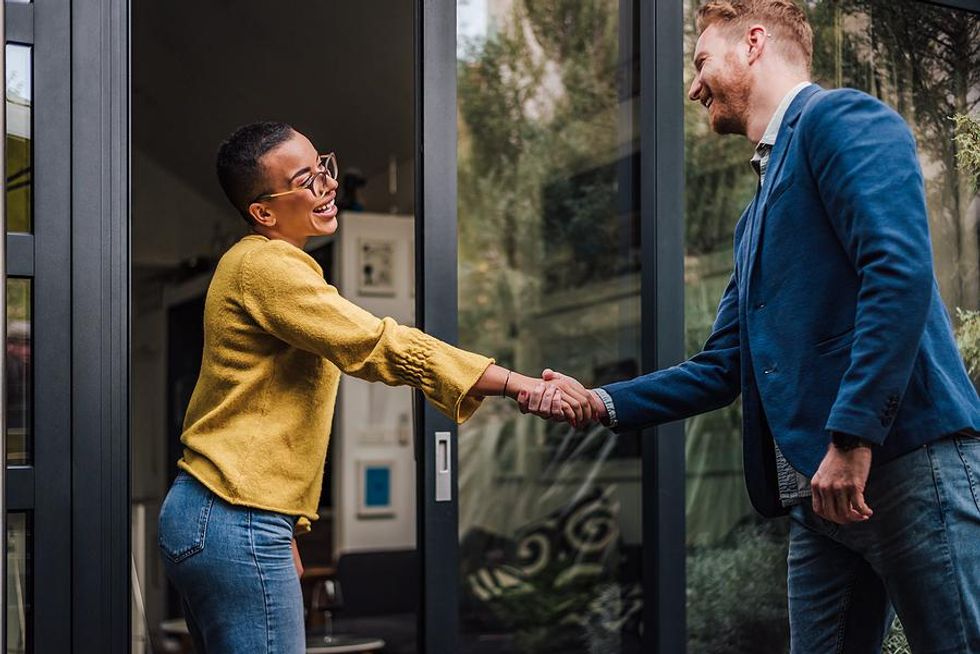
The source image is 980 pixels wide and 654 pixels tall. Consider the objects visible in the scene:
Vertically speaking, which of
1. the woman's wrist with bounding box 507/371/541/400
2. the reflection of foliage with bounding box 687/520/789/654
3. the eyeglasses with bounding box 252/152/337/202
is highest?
the eyeglasses with bounding box 252/152/337/202

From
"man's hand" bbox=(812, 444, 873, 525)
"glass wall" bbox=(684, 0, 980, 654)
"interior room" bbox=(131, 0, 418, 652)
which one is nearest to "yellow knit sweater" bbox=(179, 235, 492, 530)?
"man's hand" bbox=(812, 444, 873, 525)

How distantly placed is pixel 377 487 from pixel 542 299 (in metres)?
1.92

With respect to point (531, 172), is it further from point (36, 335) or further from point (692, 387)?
point (36, 335)

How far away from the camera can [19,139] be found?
2.19 metres

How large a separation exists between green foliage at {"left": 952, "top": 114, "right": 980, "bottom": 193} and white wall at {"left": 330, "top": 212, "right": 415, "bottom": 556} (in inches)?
131

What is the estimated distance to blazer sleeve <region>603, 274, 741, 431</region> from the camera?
7.43ft

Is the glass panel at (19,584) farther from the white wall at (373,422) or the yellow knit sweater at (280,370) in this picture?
the white wall at (373,422)

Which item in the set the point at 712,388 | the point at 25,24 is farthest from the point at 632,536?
the point at 25,24

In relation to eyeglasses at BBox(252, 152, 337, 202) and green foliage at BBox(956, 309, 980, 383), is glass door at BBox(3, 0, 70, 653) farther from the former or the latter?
green foliage at BBox(956, 309, 980, 383)

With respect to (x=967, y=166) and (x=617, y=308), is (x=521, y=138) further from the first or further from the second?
(x=967, y=166)

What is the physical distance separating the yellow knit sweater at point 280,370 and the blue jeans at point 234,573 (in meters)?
0.04

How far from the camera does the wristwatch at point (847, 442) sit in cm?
167

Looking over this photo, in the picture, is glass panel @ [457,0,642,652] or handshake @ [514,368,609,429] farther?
glass panel @ [457,0,642,652]

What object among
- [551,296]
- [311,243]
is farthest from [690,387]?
[311,243]
